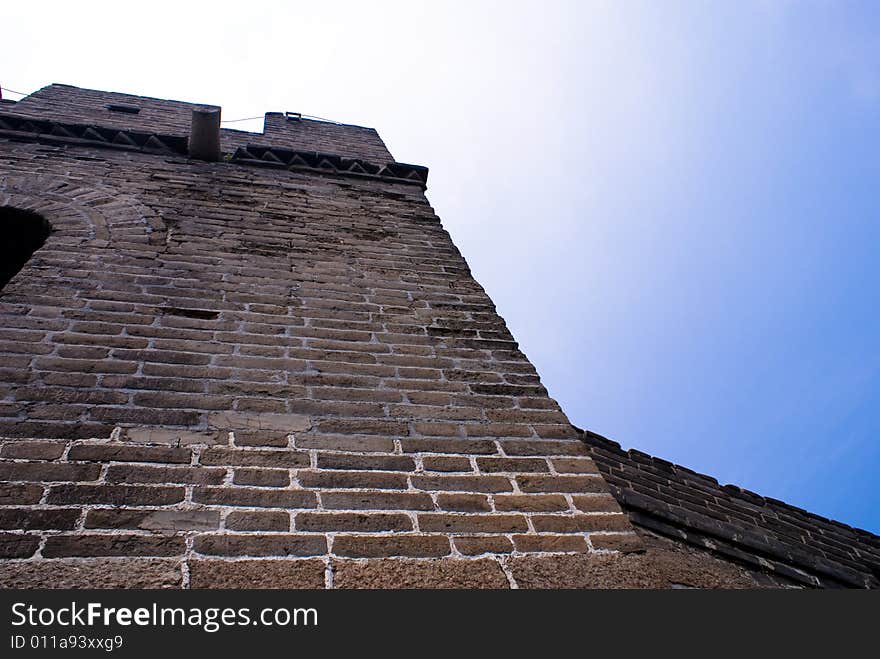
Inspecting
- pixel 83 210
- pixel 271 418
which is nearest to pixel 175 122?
pixel 83 210

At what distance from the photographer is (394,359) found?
7.70ft

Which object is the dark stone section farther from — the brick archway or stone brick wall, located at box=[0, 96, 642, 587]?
the brick archway

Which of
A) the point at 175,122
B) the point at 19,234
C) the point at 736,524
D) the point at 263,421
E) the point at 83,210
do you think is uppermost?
the point at 175,122

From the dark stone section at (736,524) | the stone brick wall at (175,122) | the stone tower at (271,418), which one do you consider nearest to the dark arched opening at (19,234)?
the stone tower at (271,418)

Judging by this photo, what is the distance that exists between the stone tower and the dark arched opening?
2cm

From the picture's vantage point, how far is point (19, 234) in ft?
10.5

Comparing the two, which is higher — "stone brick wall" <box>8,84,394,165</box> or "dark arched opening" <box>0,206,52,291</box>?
"stone brick wall" <box>8,84,394,165</box>

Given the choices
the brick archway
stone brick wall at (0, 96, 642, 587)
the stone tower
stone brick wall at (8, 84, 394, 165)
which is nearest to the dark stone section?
the stone tower

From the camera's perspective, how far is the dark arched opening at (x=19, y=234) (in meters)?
3.04

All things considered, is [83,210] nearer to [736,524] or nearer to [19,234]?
[19,234]

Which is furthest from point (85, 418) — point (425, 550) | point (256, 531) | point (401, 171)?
point (401, 171)

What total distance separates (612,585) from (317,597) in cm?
82

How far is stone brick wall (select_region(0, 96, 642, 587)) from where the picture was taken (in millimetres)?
1491

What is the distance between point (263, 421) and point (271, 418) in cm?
3
